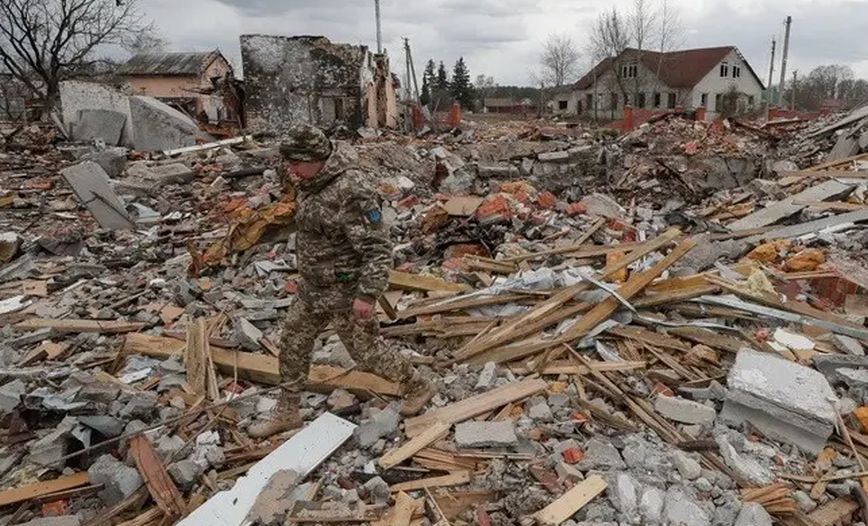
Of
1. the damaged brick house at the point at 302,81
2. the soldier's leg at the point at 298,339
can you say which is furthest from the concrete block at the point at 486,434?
the damaged brick house at the point at 302,81


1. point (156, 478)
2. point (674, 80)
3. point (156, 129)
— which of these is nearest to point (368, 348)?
point (156, 478)

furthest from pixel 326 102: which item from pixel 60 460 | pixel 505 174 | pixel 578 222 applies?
pixel 60 460

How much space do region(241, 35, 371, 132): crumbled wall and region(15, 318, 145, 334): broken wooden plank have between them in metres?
13.6

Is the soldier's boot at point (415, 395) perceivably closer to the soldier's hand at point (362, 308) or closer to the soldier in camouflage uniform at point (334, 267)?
the soldier in camouflage uniform at point (334, 267)

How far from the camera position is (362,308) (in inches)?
123

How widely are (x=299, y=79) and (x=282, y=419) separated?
16.6m

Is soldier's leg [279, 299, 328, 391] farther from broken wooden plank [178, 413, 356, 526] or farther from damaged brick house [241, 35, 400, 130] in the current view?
damaged brick house [241, 35, 400, 130]

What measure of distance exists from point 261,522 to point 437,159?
989 centimetres

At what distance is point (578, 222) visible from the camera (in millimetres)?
7941

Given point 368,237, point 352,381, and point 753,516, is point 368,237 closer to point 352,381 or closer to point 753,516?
point 352,381

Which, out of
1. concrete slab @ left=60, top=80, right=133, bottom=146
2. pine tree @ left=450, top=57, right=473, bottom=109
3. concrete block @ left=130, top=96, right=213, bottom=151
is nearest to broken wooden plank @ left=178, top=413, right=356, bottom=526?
concrete block @ left=130, top=96, right=213, bottom=151

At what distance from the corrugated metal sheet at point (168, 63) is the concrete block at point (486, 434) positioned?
42136mm

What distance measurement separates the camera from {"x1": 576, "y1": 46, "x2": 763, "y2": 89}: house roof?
41812 millimetres

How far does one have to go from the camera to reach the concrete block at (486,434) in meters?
3.31
